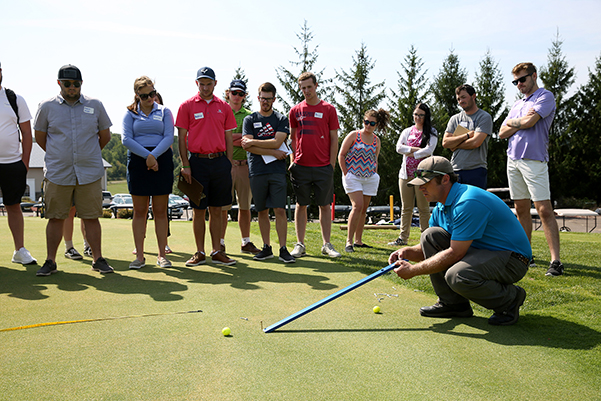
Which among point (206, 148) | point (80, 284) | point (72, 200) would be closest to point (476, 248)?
point (206, 148)

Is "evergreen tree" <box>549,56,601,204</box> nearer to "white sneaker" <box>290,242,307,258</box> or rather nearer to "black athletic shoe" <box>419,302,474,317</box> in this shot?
"white sneaker" <box>290,242,307,258</box>

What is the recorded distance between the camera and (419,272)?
279cm

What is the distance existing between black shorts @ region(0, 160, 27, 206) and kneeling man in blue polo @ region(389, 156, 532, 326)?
12.5 feet

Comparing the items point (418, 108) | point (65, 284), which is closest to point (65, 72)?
point (65, 284)

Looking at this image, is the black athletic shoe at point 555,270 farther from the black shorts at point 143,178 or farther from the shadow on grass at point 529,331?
the black shorts at point 143,178

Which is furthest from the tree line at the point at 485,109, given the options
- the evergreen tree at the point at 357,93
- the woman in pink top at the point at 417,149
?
the woman in pink top at the point at 417,149

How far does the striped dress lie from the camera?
6051 mm

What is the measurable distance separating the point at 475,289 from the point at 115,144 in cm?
12827

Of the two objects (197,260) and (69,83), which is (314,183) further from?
(69,83)

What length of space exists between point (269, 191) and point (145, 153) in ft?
4.66

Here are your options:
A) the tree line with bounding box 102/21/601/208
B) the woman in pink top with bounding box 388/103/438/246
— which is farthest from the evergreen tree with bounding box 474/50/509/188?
the woman in pink top with bounding box 388/103/438/246

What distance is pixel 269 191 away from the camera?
5.15 meters

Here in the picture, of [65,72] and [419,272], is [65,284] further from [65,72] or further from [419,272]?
[419,272]

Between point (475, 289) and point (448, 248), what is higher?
point (448, 248)
